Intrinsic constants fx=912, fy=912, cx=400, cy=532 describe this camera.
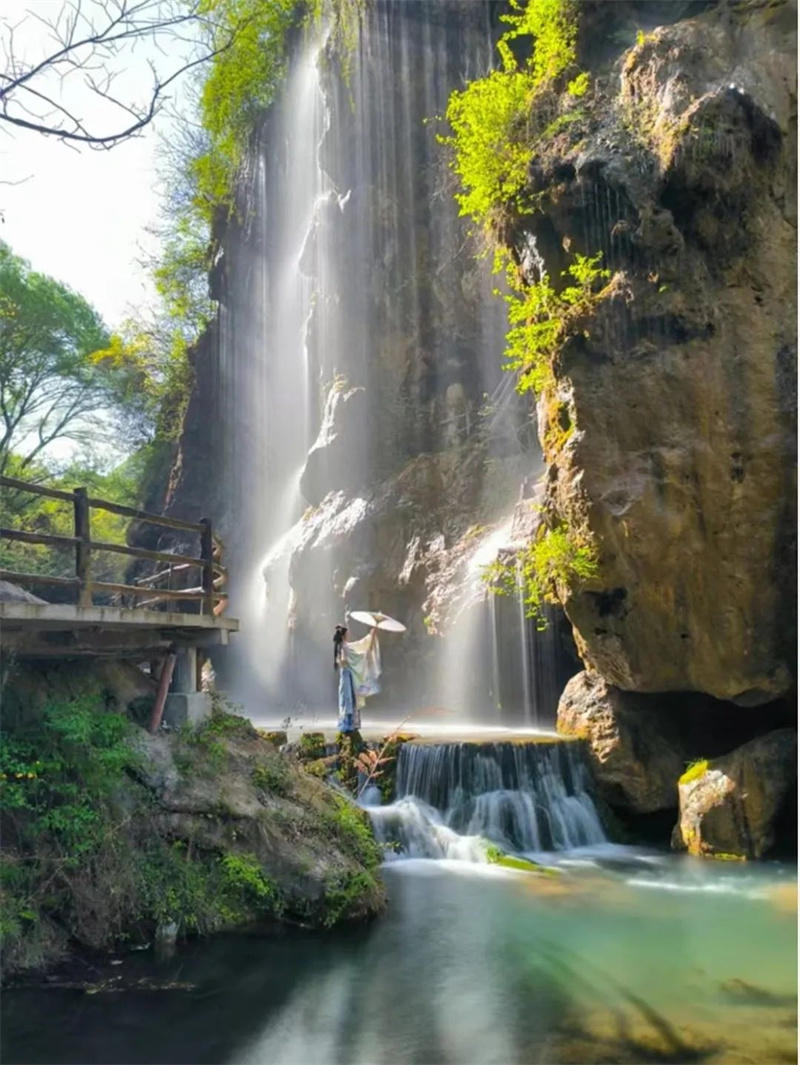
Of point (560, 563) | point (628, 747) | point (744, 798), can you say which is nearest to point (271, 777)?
point (560, 563)

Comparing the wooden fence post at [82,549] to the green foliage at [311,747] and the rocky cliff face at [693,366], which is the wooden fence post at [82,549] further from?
the rocky cliff face at [693,366]

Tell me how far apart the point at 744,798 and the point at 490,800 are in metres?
3.05

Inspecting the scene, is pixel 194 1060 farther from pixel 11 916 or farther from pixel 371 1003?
pixel 11 916

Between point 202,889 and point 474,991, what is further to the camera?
point 202,889

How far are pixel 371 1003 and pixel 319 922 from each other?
52.2 inches

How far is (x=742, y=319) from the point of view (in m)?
11.4

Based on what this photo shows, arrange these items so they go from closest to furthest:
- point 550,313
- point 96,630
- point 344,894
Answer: point 344,894
point 96,630
point 550,313

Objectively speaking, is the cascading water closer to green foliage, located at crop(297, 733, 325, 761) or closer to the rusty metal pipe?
green foliage, located at crop(297, 733, 325, 761)

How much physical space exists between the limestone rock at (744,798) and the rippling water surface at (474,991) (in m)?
1.20

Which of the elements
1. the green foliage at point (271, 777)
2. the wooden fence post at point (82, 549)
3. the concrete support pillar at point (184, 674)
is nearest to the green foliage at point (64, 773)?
the wooden fence post at point (82, 549)

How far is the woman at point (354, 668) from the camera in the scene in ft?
38.4

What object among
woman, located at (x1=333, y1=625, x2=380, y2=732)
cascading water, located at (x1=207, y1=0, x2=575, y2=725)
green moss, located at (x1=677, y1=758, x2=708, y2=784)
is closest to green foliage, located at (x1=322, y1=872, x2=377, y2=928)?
woman, located at (x1=333, y1=625, x2=380, y2=732)

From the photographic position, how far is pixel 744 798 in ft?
34.9

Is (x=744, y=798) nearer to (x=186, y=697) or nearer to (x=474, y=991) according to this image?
(x=474, y=991)
